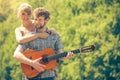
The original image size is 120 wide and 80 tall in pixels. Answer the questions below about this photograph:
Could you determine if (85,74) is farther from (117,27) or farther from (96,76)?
(117,27)

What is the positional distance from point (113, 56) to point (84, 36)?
9.85ft

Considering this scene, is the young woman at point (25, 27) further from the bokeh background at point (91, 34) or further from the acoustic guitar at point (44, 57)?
the bokeh background at point (91, 34)

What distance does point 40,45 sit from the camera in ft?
19.5

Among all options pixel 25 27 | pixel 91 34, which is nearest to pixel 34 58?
pixel 25 27

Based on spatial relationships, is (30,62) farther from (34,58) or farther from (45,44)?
(45,44)

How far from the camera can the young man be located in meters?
5.89

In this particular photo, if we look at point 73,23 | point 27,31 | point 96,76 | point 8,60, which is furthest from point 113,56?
point 27,31

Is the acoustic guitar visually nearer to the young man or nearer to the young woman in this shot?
the young man

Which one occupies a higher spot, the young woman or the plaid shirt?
the young woman

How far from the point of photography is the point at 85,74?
131 ft

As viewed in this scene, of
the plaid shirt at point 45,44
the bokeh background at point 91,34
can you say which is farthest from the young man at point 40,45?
the bokeh background at point 91,34

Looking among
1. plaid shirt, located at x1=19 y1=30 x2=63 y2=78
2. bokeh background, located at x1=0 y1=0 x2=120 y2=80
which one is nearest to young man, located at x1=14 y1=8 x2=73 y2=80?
plaid shirt, located at x1=19 y1=30 x2=63 y2=78

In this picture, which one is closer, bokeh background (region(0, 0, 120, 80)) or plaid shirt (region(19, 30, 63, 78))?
plaid shirt (region(19, 30, 63, 78))

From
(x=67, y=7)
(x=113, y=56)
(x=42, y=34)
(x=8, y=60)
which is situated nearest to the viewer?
(x=42, y=34)
